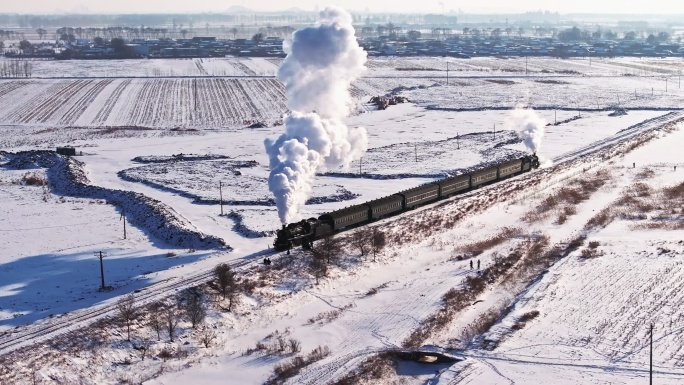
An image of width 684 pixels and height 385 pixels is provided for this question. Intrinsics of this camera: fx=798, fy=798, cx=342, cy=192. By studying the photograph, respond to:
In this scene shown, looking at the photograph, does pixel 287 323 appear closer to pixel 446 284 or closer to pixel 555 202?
pixel 446 284

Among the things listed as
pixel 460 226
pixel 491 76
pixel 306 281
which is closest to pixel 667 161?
pixel 460 226

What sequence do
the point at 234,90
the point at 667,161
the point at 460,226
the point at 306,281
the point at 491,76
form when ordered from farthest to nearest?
the point at 491,76
the point at 234,90
the point at 667,161
the point at 460,226
the point at 306,281

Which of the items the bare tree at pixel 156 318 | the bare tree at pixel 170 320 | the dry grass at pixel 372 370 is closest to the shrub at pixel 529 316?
the dry grass at pixel 372 370

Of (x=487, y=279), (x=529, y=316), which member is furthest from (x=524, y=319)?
(x=487, y=279)

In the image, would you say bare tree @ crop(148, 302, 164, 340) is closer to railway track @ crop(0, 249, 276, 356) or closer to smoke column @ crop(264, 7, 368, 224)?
railway track @ crop(0, 249, 276, 356)

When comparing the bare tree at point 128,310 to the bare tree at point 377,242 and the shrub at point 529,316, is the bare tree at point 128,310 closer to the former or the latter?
the bare tree at point 377,242

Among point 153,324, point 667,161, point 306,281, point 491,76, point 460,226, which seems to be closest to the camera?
point 153,324

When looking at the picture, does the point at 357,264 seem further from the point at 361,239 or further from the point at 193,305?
the point at 193,305

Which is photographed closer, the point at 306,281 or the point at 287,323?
the point at 287,323
